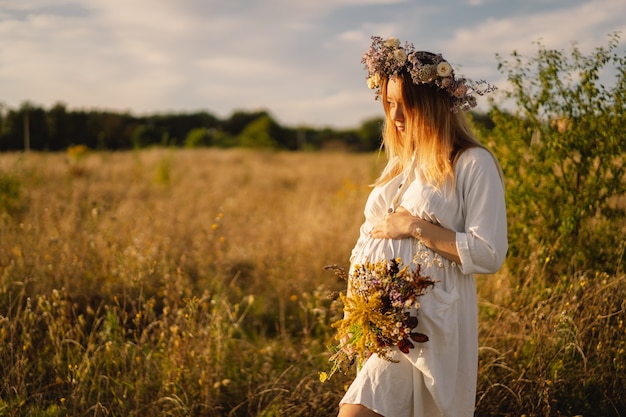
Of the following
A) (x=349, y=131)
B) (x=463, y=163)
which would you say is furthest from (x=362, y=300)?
(x=349, y=131)

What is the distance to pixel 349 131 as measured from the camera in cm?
4384

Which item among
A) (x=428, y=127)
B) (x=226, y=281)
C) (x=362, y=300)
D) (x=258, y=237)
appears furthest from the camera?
(x=258, y=237)

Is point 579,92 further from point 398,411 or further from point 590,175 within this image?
point 398,411

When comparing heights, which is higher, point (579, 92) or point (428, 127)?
point (579, 92)

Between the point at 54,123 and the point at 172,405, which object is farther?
the point at 54,123

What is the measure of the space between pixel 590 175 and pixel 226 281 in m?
3.39

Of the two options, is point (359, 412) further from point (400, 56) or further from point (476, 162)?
point (400, 56)

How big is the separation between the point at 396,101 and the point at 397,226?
0.55m

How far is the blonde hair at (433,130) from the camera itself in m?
2.28

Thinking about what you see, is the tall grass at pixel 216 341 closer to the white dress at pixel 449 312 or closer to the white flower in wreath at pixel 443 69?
the white dress at pixel 449 312

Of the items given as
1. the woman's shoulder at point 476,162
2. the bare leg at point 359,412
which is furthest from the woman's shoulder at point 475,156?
the bare leg at point 359,412

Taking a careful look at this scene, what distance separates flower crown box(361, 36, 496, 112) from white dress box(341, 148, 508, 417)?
0.25 m

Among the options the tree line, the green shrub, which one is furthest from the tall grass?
the tree line

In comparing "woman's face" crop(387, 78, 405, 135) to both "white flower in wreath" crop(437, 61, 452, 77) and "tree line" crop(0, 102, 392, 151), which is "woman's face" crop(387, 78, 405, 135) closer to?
"white flower in wreath" crop(437, 61, 452, 77)
